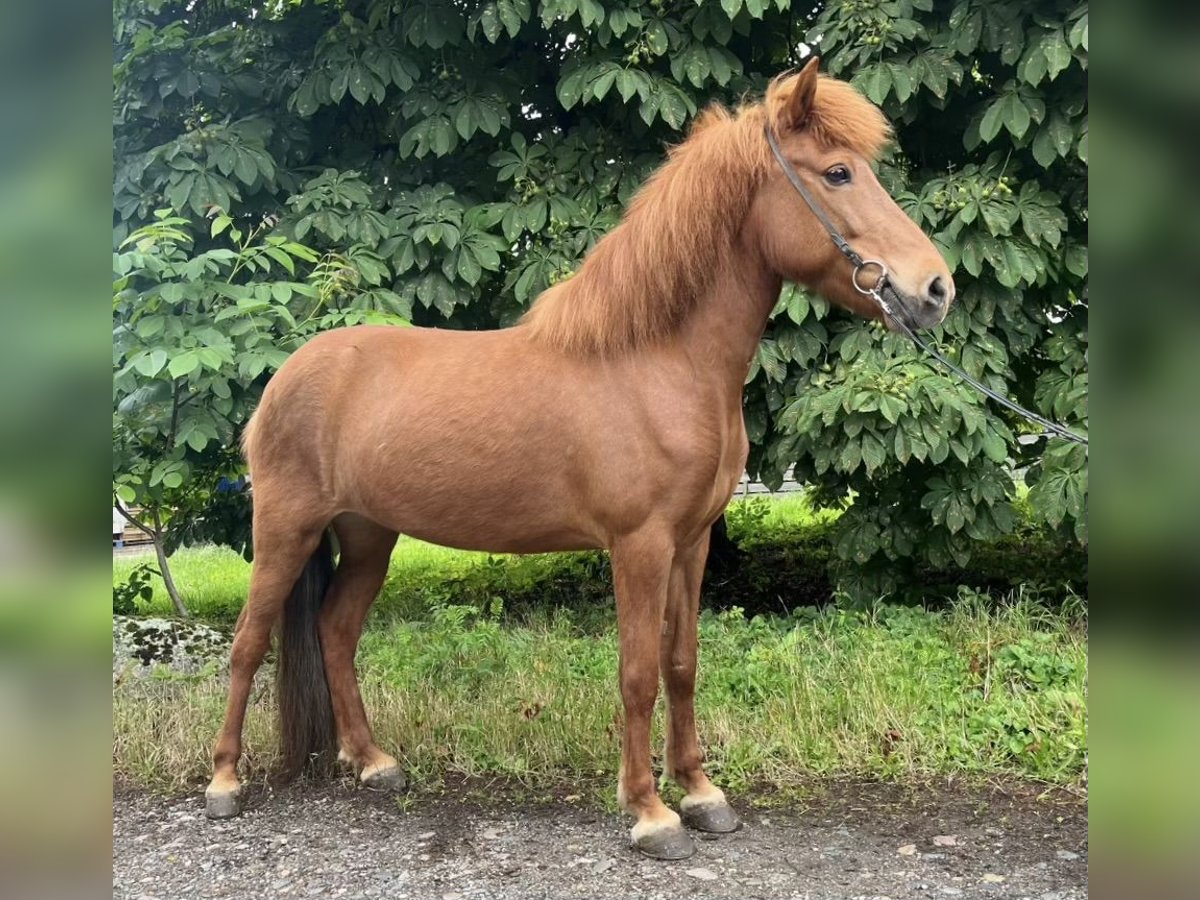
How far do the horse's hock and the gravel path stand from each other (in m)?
1.49

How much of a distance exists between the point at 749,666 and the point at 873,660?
2.01 feet

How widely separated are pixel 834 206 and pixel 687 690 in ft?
5.83

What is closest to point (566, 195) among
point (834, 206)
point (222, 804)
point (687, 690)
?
point (834, 206)

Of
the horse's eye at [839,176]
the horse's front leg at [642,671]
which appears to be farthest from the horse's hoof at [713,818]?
the horse's eye at [839,176]

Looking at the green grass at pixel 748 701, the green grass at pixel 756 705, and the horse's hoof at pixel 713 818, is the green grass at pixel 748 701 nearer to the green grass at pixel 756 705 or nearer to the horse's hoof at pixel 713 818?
the green grass at pixel 756 705

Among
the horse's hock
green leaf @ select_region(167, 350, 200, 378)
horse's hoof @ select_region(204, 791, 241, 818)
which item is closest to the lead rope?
green leaf @ select_region(167, 350, 200, 378)

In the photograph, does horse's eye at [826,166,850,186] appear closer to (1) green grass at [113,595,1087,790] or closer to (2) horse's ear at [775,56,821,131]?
(2) horse's ear at [775,56,821,131]

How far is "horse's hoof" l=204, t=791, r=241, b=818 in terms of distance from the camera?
341 cm

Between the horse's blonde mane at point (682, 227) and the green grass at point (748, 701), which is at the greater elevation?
the horse's blonde mane at point (682, 227)

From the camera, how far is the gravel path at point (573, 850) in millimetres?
2861

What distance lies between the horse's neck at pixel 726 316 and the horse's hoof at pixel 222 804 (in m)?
2.46
